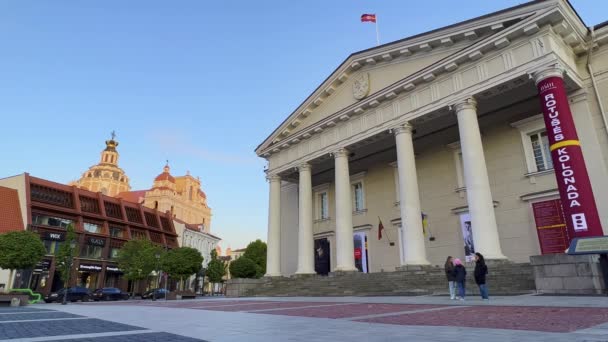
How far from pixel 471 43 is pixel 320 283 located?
15.8 metres

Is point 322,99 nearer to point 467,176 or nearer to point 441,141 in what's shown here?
point 441,141

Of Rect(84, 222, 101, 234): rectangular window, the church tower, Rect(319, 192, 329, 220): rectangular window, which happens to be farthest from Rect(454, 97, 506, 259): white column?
the church tower

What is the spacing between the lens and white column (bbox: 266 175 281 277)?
93.5 ft

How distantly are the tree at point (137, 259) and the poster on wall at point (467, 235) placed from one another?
35769 millimetres

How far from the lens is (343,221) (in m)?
24.1

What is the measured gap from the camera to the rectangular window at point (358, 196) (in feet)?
95.1

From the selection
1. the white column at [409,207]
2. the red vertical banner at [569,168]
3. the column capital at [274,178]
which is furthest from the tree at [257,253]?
the red vertical banner at [569,168]

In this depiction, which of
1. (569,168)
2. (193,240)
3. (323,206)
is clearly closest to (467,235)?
(569,168)

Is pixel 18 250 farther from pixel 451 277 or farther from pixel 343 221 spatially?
pixel 451 277

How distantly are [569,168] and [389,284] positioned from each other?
366 inches

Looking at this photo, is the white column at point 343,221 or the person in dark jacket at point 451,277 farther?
the white column at point 343,221

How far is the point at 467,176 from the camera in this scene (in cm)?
1811

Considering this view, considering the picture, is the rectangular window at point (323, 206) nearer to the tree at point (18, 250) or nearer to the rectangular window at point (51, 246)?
the tree at point (18, 250)

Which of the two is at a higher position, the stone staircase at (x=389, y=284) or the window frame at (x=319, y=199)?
the window frame at (x=319, y=199)
